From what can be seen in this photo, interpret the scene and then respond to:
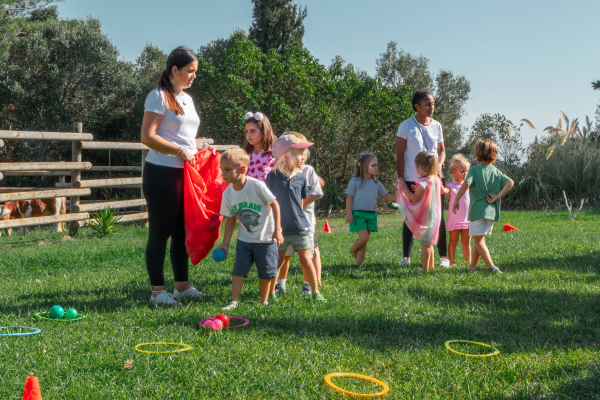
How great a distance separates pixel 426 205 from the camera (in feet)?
18.8

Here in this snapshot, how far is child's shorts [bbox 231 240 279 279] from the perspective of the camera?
429 centimetres

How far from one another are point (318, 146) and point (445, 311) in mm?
13412

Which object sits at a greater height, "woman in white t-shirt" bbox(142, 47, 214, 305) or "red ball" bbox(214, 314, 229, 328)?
"woman in white t-shirt" bbox(142, 47, 214, 305)

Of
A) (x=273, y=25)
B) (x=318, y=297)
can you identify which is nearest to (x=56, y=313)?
(x=318, y=297)

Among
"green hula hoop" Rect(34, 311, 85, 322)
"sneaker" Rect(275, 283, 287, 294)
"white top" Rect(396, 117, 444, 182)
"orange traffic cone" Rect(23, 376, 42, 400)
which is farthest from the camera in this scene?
"white top" Rect(396, 117, 444, 182)

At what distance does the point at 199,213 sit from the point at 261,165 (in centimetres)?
82

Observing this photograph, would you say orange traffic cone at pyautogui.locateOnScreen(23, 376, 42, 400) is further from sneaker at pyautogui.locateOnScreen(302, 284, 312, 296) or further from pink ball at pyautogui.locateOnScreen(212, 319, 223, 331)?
sneaker at pyautogui.locateOnScreen(302, 284, 312, 296)

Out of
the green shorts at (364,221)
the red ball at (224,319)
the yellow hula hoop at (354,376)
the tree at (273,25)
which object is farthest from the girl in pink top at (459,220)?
the tree at (273,25)

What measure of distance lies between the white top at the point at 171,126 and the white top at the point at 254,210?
1.97 feet

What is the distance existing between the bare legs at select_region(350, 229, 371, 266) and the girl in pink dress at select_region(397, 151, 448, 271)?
585mm

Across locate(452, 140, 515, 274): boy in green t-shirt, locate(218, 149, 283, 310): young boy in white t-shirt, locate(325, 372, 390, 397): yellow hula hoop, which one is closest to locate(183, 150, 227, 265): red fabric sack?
locate(218, 149, 283, 310): young boy in white t-shirt

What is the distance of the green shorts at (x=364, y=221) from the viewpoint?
6.19 metres

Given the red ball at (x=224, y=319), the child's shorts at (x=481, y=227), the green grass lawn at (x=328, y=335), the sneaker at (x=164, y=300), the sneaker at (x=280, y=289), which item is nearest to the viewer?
the green grass lawn at (x=328, y=335)

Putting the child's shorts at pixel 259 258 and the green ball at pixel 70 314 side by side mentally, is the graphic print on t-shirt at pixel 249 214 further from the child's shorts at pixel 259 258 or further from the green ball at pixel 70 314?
the green ball at pixel 70 314
